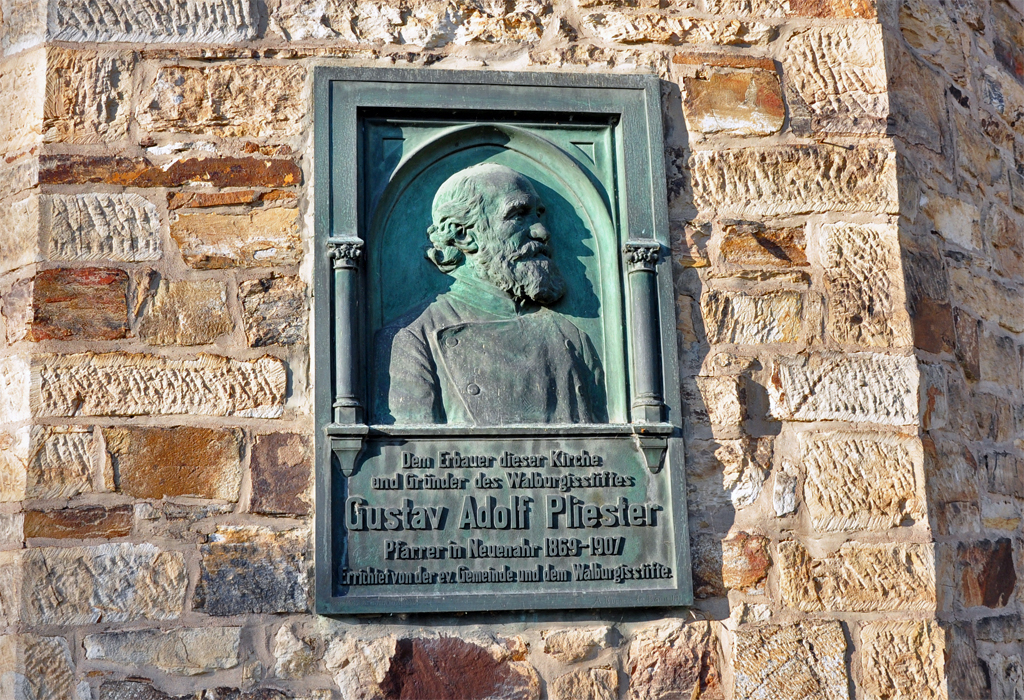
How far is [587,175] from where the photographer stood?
375 centimetres

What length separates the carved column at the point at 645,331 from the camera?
351 cm

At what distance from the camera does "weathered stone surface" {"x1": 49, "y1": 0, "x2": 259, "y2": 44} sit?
3.61 metres

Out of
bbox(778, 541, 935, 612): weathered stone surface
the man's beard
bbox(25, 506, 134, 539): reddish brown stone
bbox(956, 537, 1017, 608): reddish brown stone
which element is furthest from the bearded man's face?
bbox(956, 537, 1017, 608): reddish brown stone

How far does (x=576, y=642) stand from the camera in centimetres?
334

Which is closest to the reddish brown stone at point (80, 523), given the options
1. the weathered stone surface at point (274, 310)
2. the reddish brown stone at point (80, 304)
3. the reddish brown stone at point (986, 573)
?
the reddish brown stone at point (80, 304)

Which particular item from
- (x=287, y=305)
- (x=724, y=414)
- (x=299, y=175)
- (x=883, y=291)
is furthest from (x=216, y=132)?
A: (x=883, y=291)

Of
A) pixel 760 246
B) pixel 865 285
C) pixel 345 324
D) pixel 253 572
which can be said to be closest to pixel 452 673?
pixel 253 572

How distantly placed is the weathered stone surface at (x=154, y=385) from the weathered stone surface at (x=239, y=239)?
1.02ft

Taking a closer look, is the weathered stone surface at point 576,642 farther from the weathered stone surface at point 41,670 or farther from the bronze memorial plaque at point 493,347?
the weathered stone surface at point 41,670

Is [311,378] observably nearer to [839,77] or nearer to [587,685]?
[587,685]

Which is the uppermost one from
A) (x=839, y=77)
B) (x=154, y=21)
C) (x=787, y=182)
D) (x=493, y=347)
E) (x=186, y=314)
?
(x=154, y=21)

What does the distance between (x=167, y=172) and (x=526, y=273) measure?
117 cm

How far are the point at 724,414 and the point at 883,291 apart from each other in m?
0.71

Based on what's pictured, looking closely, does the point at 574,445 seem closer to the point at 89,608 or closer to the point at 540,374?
the point at 540,374
